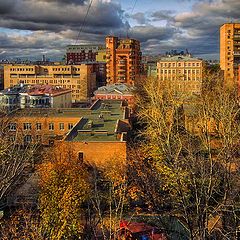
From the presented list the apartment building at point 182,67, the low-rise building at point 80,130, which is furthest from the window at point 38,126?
the apartment building at point 182,67

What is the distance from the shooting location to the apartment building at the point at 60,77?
67.0 meters

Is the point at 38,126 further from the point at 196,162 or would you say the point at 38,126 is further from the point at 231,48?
the point at 231,48

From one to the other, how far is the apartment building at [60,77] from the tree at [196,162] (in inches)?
1379

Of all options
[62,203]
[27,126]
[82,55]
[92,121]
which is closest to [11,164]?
[62,203]

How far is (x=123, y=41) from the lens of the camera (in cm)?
6544

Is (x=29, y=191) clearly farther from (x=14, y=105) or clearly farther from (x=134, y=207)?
(x=14, y=105)

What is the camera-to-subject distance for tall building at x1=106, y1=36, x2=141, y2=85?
63906 mm

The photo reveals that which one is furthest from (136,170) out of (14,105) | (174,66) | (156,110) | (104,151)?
(174,66)

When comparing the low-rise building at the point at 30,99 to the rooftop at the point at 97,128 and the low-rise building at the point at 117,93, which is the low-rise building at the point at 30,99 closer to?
the low-rise building at the point at 117,93

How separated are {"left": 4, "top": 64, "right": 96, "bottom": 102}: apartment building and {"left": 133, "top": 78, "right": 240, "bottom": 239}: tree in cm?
3501

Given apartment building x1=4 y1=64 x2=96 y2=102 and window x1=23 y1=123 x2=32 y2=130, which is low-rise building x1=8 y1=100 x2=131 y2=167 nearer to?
window x1=23 y1=123 x2=32 y2=130

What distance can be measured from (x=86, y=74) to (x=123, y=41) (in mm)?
8756

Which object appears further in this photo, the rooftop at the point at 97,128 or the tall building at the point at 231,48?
the tall building at the point at 231,48

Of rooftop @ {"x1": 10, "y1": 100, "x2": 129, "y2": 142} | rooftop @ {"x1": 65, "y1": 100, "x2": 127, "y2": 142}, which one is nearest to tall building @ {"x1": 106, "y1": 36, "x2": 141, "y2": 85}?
rooftop @ {"x1": 10, "y1": 100, "x2": 129, "y2": 142}
